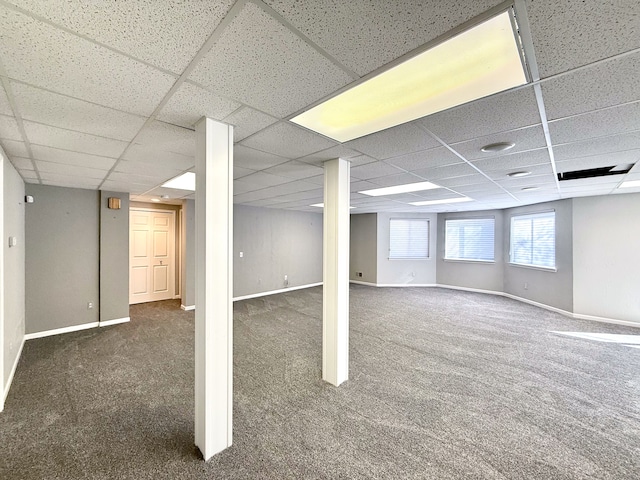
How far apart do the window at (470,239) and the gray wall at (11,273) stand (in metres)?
8.90

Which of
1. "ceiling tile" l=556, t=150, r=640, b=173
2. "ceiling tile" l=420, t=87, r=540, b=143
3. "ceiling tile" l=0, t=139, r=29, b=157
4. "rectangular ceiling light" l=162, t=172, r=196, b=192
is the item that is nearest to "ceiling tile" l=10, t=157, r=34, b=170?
"ceiling tile" l=0, t=139, r=29, b=157

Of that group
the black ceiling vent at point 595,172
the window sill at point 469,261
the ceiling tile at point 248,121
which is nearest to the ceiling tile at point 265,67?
the ceiling tile at point 248,121

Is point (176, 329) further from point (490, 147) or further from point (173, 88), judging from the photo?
point (490, 147)

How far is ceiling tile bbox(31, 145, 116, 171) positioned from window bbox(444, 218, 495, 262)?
26.8 ft

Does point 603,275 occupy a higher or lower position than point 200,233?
lower

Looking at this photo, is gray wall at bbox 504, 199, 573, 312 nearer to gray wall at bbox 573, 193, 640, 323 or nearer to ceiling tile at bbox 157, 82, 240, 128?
gray wall at bbox 573, 193, 640, 323

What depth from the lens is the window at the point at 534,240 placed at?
5895 millimetres

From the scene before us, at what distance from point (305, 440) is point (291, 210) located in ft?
20.8

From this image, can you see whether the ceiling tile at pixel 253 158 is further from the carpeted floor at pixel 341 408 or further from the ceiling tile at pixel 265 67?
the carpeted floor at pixel 341 408

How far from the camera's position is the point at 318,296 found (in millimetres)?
7062

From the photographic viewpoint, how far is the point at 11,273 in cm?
290

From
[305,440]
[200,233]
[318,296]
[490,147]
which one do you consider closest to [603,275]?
[490,147]

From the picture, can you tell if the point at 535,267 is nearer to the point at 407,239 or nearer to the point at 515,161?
the point at 407,239

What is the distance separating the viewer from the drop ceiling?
0.96 metres
